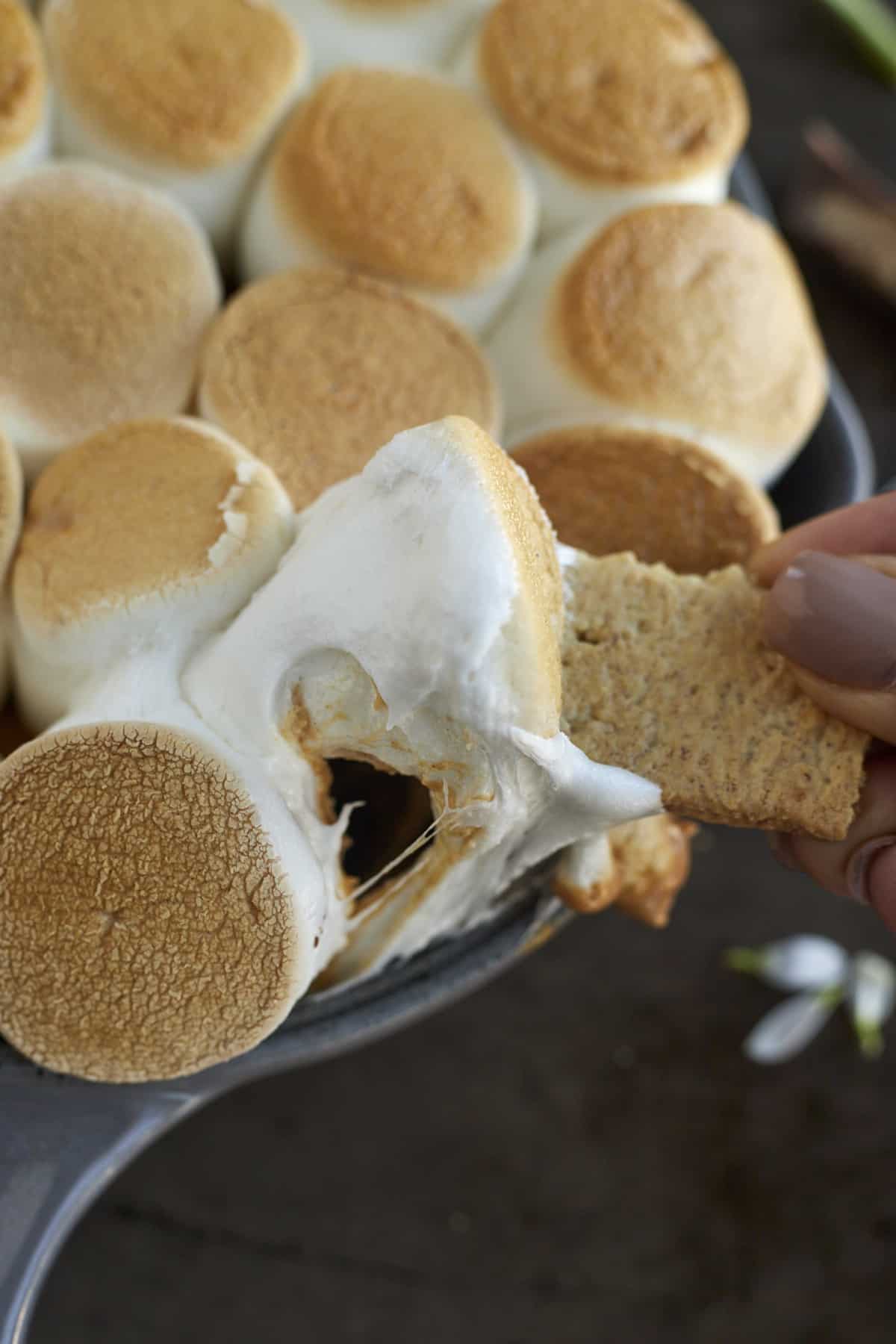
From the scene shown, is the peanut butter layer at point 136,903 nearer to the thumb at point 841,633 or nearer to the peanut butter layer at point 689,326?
the thumb at point 841,633

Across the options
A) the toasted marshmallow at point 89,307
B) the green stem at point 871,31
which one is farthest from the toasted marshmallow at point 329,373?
A: the green stem at point 871,31

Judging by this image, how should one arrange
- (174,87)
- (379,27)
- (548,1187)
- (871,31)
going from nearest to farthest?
(174,87), (379,27), (548,1187), (871,31)

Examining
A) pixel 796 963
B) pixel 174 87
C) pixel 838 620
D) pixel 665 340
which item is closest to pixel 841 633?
pixel 838 620

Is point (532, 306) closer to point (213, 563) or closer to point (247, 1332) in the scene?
point (213, 563)

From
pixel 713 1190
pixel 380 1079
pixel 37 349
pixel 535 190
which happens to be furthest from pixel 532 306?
pixel 713 1190

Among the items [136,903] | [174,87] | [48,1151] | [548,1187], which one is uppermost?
[174,87]

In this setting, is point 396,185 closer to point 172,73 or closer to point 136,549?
point 172,73
